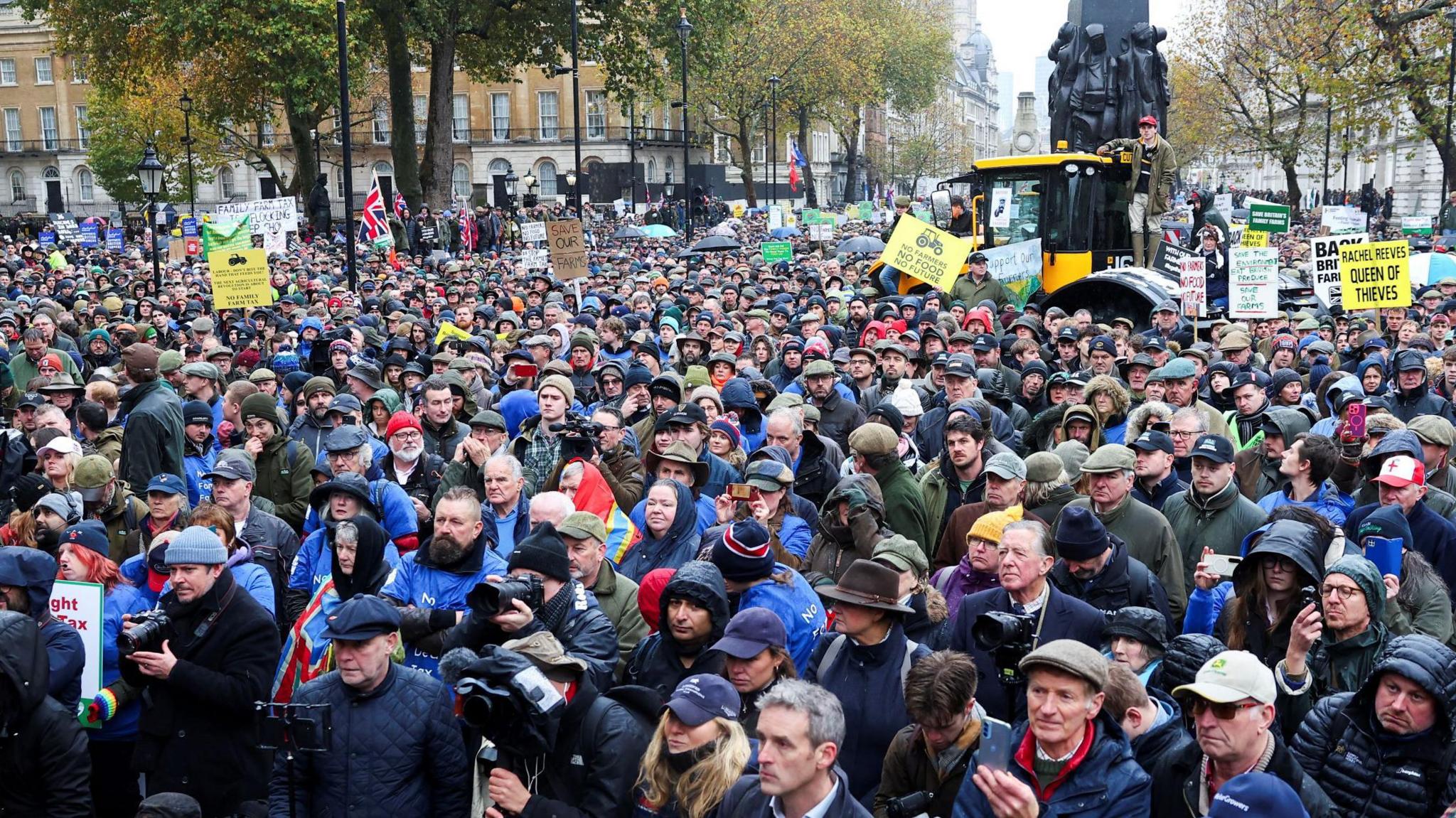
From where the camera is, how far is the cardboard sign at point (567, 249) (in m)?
17.8

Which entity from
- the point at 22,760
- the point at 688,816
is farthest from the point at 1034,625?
the point at 22,760

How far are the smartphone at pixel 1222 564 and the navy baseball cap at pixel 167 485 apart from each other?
4.98 metres

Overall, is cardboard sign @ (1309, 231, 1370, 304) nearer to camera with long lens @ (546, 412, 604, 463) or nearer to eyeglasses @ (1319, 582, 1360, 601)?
camera with long lens @ (546, 412, 604, 463)

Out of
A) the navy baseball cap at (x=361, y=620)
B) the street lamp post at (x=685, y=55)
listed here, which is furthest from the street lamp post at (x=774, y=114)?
the navy baseball cap at (x=361, y=620)

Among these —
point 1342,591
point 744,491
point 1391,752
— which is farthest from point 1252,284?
point 1391,752

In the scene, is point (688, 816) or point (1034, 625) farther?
point (1034, 625)

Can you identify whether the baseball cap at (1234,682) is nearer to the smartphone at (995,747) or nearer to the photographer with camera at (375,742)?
the smartphone at (995,747)

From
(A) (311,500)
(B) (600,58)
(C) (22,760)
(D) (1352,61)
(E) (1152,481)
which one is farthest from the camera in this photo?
(B) (600,58)

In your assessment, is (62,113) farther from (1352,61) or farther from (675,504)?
(675,504)

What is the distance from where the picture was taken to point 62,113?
87500mm

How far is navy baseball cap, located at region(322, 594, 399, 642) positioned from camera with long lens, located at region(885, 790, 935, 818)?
1.73 metres

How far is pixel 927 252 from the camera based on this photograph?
16.3 m

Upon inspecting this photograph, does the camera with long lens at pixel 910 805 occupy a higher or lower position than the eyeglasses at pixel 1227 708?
lower

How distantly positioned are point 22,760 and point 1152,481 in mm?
5481
